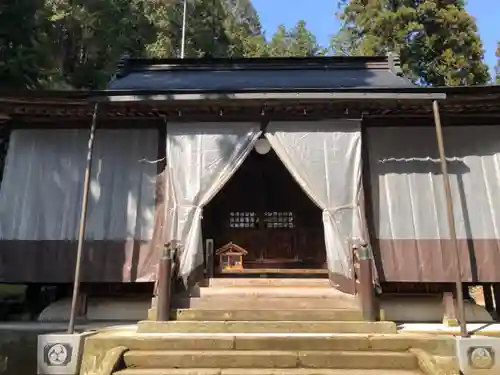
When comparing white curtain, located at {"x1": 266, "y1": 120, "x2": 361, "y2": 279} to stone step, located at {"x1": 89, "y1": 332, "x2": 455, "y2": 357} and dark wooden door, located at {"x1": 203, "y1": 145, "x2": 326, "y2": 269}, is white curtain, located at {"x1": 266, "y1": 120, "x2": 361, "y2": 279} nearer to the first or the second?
stone step, located at {"x1": 89, "y1": 332, "x2": 455, "y2": 357}

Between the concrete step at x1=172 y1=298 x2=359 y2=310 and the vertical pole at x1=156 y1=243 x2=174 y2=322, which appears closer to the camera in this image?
the vertical pole at x1=156 y1=243 x2=174 y2=322

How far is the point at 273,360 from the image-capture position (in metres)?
4.93

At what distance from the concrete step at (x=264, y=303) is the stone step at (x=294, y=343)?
1182mm

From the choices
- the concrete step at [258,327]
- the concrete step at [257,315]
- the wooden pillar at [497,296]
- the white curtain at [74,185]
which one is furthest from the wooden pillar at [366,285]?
the white curtain at [74,185]

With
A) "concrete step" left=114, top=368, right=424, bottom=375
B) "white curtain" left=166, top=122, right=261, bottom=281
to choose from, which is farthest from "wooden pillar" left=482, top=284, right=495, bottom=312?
"white curtain" left=166, top=122, right=261, bottom=281

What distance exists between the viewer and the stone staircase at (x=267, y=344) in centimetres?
491

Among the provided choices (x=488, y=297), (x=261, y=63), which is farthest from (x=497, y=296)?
(x=261, y=63)

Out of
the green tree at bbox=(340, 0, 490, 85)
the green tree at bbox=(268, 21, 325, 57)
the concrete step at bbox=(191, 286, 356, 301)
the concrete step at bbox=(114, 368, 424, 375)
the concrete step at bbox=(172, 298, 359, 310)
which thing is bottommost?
the concrete step at bbox=(114, 368, 424, 375)

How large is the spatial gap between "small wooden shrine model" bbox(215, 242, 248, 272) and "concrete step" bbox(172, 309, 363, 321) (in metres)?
2.50

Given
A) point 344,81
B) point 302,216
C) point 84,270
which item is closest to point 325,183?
point 302,216

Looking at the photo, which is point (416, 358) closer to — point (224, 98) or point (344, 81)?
point (224, 98)

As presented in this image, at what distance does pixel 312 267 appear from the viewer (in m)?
9.39

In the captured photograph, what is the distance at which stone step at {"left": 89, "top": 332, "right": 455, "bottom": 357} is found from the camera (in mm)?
5168

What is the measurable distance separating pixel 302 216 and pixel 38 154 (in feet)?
18.3
